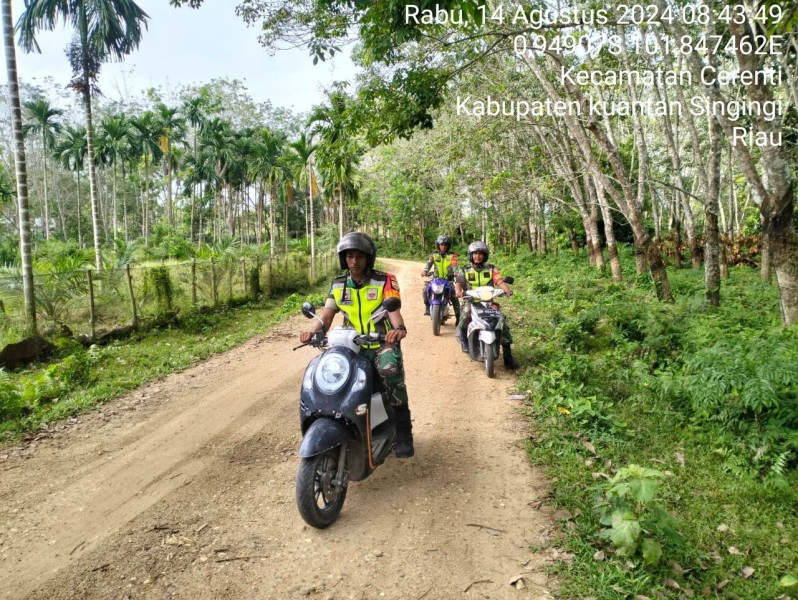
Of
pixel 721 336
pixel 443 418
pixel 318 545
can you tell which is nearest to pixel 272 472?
pixel 318 545

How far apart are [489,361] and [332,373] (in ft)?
12.6

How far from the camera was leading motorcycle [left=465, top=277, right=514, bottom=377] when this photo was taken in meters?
→ 6.91

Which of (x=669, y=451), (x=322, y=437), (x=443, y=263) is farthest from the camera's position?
(x=443, y=263)

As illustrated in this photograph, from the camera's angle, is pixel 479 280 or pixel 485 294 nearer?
pixel 485 294

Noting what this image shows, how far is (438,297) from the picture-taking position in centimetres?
996

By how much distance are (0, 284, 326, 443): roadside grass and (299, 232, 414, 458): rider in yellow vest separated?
4235mm

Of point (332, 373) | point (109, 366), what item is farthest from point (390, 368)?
point (109, 366)

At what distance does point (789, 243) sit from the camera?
19.2 ft

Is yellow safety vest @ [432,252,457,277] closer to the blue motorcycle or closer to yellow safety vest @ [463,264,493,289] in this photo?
the blue motorcycle

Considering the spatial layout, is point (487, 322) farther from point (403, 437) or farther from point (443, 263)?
point (443, 263)

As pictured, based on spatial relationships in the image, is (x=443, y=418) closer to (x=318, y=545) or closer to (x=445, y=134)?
(x=318, y=545)

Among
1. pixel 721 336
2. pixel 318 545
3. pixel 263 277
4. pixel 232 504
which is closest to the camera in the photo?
pixel 318 545

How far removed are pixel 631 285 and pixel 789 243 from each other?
925 cm

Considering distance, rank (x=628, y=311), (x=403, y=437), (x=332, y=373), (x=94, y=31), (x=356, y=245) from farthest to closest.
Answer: (x=94, y=31) < (x=628, y=311) < (x=403, y=437) < (x=356, y=245) < (x=332, y=373)
